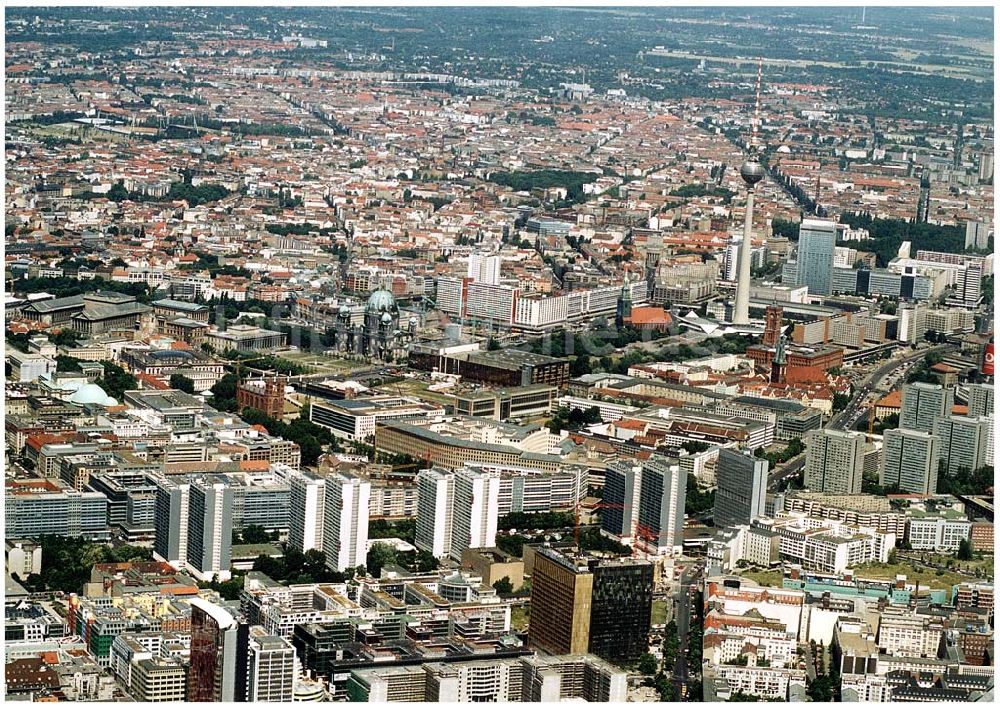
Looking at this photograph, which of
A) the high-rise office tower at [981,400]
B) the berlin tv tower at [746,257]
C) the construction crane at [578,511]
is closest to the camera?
the construction crane at [578,511]

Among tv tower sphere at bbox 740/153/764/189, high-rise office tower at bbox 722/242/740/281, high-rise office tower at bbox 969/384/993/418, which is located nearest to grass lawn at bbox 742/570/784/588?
high-rise office tower at bbox 969/384/993/418

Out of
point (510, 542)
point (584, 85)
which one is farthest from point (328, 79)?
point (510, 542)

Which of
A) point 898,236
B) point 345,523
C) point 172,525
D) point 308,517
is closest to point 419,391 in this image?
point 308,517

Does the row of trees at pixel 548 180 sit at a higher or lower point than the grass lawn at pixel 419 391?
higher

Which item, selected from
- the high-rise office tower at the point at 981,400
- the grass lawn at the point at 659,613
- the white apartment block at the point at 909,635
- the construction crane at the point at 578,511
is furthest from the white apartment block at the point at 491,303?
the white apartment block at the point at 909,635

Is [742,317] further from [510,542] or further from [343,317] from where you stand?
[510,542]

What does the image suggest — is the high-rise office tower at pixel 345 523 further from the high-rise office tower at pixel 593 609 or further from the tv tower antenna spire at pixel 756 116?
the tv tower antenna spire at pixel 756 116
